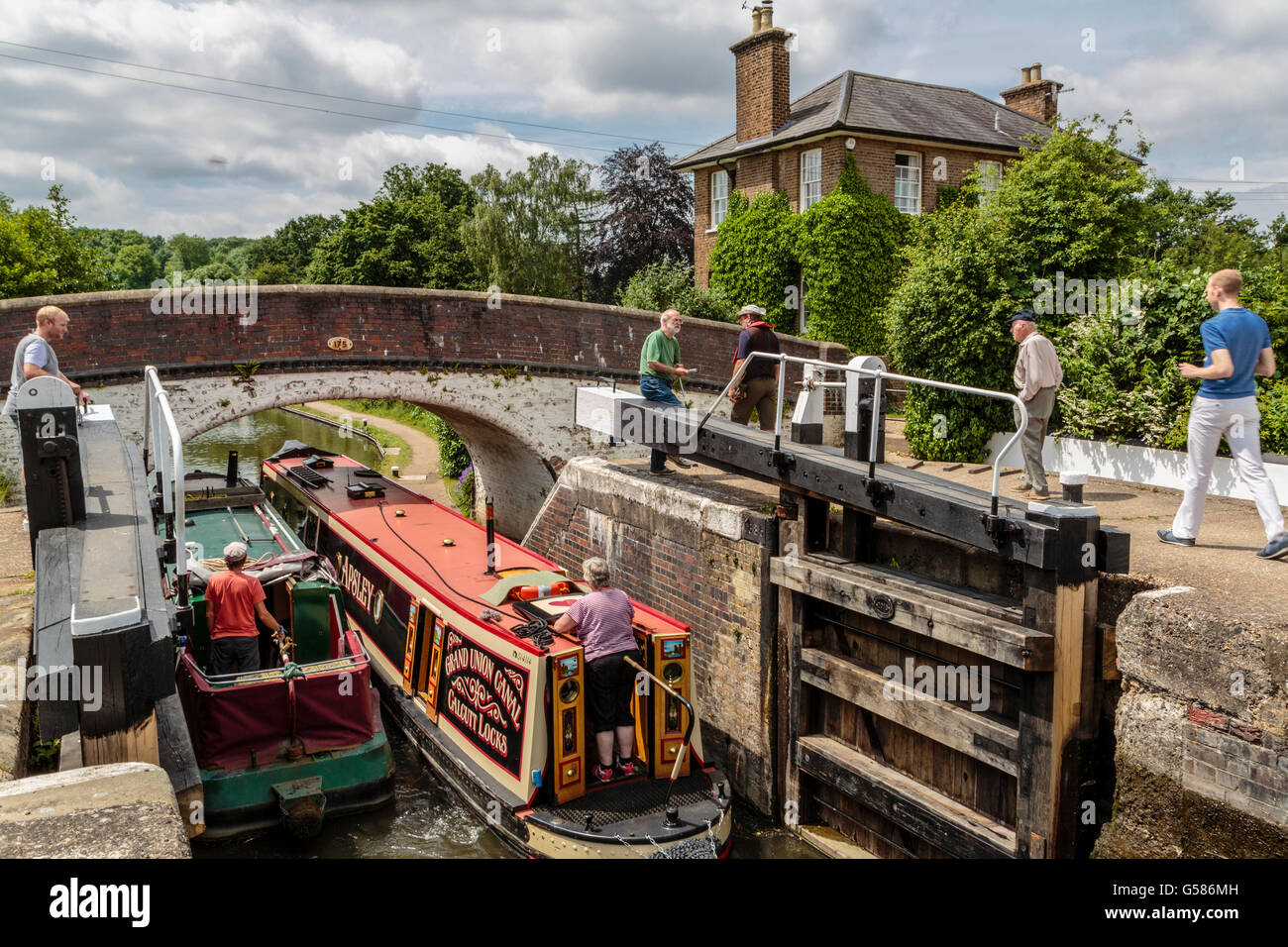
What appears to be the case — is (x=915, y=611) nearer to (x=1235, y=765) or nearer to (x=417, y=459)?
(x=1235, y=765)

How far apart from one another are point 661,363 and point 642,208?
2477 cm

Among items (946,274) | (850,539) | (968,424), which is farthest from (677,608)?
(946,274)

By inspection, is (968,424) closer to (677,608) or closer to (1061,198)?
(1061,198)

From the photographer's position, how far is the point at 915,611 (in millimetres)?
6086

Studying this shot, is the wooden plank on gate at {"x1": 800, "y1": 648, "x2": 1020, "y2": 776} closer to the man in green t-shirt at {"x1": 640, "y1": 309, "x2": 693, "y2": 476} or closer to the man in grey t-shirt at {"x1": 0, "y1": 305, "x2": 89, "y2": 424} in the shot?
the man in green t-shirt at {"x1": 640, "y1": 309, "x2": 693, "y2": 476}

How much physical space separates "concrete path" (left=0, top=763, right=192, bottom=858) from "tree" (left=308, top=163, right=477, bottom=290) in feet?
99.4

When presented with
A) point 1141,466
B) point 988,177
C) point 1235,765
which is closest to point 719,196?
point 988,177

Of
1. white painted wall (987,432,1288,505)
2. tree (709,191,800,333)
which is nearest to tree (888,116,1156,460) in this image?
white painted wall (987,432,1288,505)

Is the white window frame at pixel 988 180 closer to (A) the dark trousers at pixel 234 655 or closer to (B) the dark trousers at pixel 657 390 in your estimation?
(B) the dark trousers at pixel 657 390

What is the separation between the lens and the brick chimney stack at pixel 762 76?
20203mm

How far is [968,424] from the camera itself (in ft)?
38.5

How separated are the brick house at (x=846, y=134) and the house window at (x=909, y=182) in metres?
0.02

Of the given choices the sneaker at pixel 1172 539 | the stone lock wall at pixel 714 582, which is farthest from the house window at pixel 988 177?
the sneaker at pixel 1172 539
